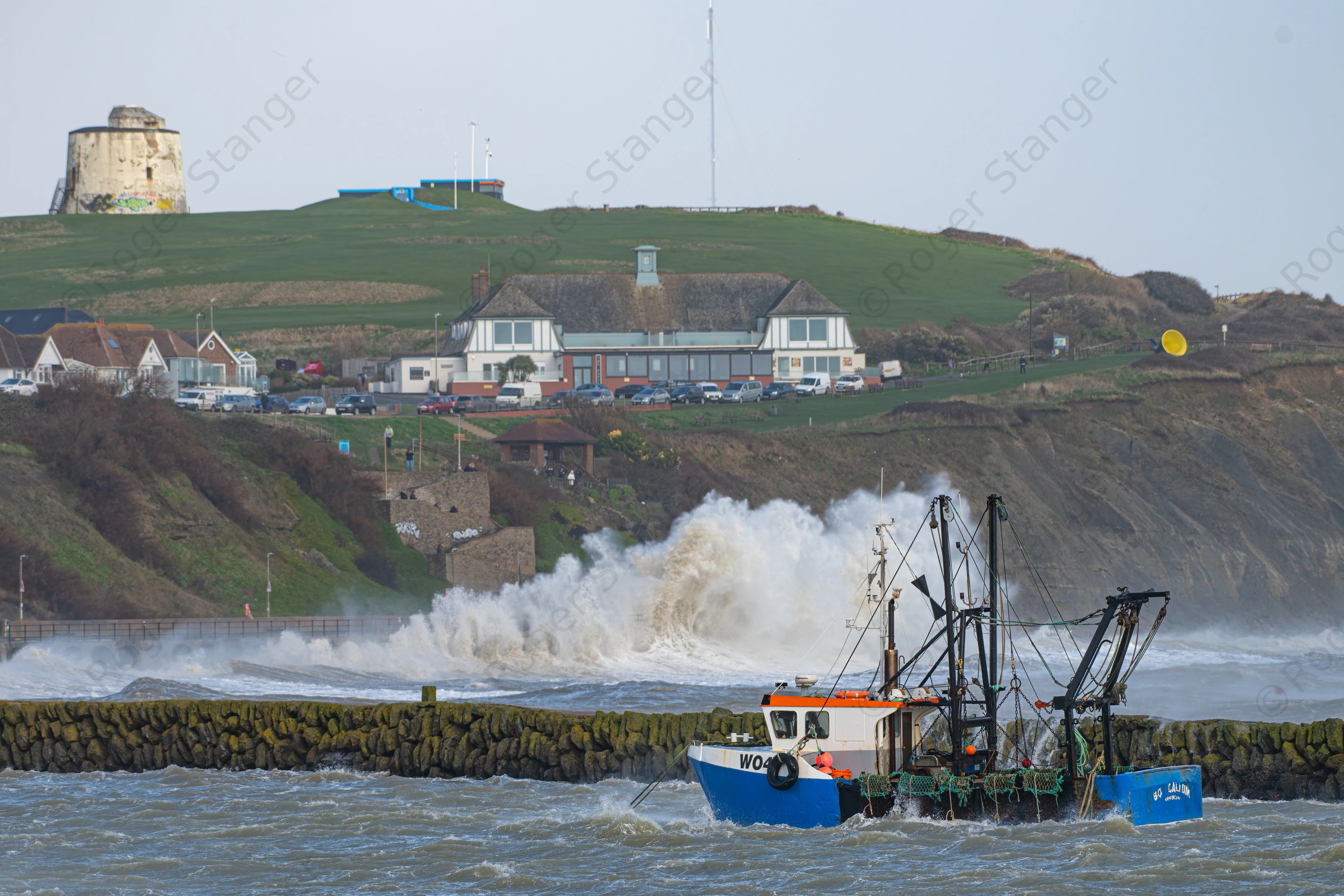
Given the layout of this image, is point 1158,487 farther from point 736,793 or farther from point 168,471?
point 736,793

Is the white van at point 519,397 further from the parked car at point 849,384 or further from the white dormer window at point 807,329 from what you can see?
the parked car at point 849,384

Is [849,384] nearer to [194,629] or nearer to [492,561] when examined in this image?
[492,561]

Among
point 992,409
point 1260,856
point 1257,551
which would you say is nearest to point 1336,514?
point 1257,551

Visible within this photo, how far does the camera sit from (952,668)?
25.7 meters

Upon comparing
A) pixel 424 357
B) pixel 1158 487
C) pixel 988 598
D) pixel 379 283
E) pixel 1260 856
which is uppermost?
→ pixel 379 283

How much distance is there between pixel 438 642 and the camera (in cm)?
5238

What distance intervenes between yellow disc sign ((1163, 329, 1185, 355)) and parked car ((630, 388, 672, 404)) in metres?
34.0

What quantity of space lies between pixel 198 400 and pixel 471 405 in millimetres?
14120

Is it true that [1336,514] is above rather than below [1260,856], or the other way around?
above

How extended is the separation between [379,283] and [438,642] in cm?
8626

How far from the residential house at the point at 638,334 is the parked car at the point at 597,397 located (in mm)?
9106

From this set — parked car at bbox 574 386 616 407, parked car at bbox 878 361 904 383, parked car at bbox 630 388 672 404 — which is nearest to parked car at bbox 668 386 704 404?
parked car at bbox 630 388 672 404

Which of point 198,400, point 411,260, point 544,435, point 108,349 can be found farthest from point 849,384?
point 411,260

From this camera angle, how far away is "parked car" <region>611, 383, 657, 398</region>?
92312mm
